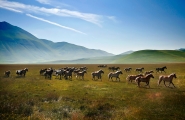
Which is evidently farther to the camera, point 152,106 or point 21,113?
point 152,106

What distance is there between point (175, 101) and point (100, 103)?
8.01m

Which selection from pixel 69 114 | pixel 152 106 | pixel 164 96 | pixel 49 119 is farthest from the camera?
pixel 164 96

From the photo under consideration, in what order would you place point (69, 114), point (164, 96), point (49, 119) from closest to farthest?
1. point (49, 119)
2. point (69, 114)
3. point (164, 96)

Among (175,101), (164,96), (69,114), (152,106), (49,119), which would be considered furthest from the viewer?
(164,96)

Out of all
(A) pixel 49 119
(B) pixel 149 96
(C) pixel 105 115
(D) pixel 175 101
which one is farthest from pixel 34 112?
(D) pixel 175 101

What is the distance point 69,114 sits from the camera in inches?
524

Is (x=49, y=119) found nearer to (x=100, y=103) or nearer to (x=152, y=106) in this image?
(x=100, y=103)

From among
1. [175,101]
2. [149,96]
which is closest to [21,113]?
[149,96]

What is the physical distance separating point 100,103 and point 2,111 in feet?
29.5

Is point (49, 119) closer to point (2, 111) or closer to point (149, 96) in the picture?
point (2, 111)

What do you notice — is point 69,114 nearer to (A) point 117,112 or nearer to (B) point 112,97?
(A) point 117,112

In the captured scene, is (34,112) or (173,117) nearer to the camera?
(173,117)

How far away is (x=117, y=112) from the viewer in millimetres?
13820

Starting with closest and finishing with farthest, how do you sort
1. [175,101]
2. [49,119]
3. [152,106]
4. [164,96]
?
[49,119]
[152,106]
[175,101]
[164,96]
